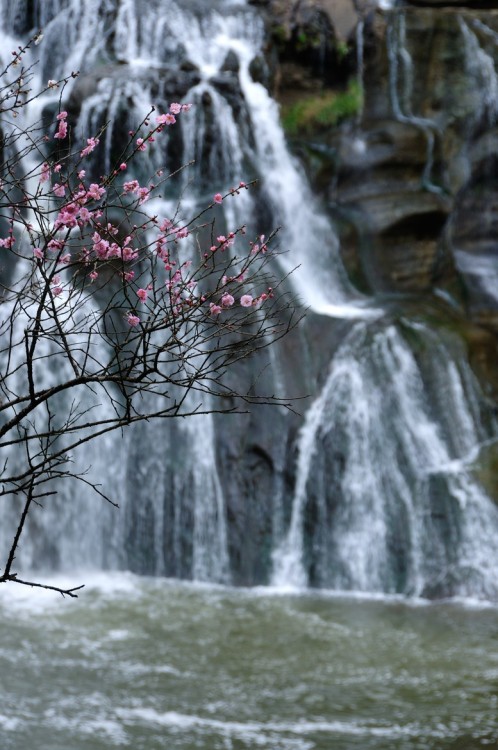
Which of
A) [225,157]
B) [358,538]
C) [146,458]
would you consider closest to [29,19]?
[225,157]

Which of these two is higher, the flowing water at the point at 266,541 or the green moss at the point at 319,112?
the green moss at the point at 319,112

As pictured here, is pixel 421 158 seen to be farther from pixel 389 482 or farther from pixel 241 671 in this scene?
pixel 241 671

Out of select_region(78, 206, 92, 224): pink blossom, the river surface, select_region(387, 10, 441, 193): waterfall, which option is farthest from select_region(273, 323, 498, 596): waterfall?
select_region(78, 206, 92, 224): pink blossom

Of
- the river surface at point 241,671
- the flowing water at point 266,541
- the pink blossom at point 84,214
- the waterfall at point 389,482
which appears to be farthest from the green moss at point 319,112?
the pink blossom at point 84,214

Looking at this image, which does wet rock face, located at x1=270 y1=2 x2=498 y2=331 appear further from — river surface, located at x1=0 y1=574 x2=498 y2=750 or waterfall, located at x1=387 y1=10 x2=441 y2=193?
river surface, located at x1=0 y1=574 x2=498 y2=750

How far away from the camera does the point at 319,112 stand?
588 inches

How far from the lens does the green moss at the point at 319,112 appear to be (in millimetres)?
14852

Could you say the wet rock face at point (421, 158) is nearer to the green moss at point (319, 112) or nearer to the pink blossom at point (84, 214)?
the green moss at point (319, 112)

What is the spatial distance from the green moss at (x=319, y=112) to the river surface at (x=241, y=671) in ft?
25.0

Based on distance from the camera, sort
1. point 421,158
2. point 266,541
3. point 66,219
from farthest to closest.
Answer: point 421,158 < point 266,541 < point 66,219

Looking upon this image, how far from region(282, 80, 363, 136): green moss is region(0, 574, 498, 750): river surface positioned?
7.61m

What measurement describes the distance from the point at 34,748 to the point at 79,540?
4.84m

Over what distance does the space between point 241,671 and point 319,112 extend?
9602 mm

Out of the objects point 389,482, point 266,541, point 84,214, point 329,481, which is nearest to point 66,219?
point 84,214
